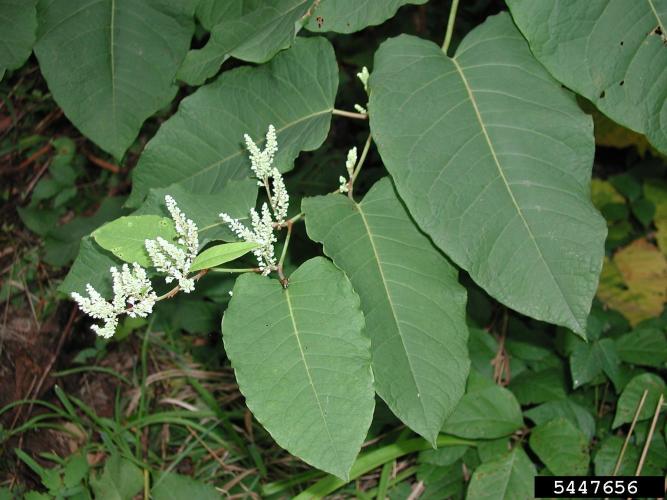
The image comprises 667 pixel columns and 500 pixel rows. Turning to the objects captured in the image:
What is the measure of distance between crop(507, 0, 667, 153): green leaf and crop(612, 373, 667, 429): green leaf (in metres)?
0.94

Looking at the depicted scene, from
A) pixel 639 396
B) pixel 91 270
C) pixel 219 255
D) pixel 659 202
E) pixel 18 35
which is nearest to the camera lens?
pixel 219 255

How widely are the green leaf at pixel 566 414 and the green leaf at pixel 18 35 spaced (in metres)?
1.69

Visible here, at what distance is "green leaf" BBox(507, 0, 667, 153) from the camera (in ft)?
4.26

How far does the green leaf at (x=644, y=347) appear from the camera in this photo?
205 cm

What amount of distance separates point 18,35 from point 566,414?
1847 mm

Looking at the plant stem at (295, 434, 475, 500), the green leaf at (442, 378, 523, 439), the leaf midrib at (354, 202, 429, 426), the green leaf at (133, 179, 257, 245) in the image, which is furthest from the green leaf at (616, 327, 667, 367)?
the green leaf at (133, 179, 257, 245)

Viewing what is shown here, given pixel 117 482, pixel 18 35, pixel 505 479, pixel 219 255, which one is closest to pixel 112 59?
pixel 18 35

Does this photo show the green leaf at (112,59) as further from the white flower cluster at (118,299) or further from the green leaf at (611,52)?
the green leaf at (611,52)

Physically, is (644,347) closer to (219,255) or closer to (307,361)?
(307,361)

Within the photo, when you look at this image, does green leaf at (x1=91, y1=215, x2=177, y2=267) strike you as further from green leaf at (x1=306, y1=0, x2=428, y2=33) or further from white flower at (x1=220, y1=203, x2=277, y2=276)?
green leaf at (x1=306, y1=0, x2=428, y2=33)

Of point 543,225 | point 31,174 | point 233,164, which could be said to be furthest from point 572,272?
point 31,174

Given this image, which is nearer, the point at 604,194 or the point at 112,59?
the point at 112,59

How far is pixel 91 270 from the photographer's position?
53.6 inches

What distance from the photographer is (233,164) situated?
1563 mm
